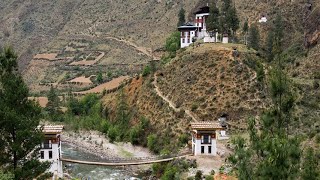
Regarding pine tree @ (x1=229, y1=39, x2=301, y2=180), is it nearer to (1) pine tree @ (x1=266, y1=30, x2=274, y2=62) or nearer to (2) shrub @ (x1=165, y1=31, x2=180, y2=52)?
(1) pine tree @ (x1=266, y1=30, x2=274, y2=62)

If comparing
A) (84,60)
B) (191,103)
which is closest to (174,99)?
(191,103)

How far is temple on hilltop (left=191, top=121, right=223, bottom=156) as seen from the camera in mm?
39938

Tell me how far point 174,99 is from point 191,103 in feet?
9.55

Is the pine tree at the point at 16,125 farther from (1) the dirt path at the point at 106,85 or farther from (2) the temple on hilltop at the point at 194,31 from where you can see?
(1) the dirt path at the point at 106,85

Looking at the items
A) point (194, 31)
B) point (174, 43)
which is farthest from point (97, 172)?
point (174, 43)

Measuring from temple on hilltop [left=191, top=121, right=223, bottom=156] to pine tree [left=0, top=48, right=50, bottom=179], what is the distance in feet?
57.9

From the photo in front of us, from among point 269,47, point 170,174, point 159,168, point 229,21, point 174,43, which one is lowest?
point 159,168

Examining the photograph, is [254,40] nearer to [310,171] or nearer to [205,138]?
[205,138]

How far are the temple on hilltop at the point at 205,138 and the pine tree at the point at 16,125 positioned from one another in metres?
17.7

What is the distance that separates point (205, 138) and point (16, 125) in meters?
19.7

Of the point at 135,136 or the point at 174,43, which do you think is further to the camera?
the point at 174,43

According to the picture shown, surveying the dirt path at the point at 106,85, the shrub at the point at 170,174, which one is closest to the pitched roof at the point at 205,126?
the shrub at the point at 170,174

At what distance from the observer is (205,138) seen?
40062 millimetres

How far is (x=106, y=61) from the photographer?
92500 millimetres
